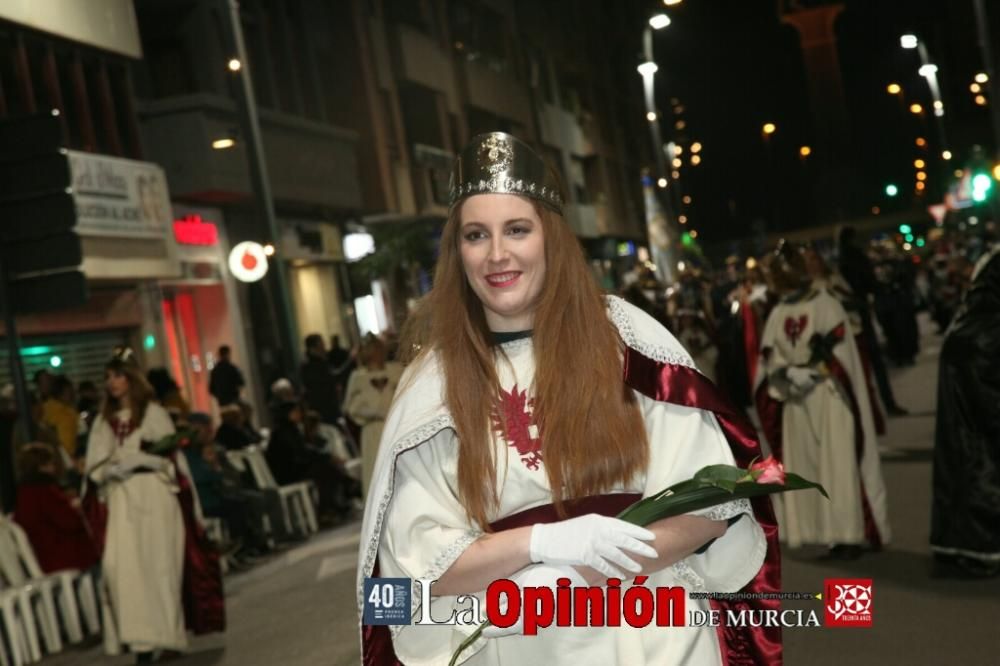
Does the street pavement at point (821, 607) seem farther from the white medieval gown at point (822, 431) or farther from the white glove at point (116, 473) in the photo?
the white glove at point (116, 473)

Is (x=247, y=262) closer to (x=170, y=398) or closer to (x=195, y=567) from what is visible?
(x=170, y=398)

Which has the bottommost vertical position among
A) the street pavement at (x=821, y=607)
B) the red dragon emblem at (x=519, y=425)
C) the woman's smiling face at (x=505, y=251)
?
the street pavement at (x=821, y=607)

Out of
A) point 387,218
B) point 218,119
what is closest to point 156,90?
point 218,119

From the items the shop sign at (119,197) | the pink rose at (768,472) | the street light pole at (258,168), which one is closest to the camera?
the pink rose at (768,472)

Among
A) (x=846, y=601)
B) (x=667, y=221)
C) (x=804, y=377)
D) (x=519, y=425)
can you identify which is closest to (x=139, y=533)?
(x=804, y=377)

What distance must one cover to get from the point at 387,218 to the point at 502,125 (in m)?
15.4

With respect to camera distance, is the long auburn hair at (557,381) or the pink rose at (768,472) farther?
the long auburn hair at (557,381)

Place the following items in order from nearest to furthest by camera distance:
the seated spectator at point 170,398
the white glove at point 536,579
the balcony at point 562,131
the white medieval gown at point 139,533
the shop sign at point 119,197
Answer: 1. the white glove at point 536,579
2. the white medieval gown at point 139,533
3. the seated spectator at point 170,398
4. the shop sign at point 119,197
5. the balcony at point 562,131

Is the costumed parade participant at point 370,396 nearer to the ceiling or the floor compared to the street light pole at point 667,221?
nearer to the floor

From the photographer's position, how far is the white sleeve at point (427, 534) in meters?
3.36

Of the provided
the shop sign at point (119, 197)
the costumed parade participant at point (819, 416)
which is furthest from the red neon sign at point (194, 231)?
the costumed parade participant at point (819, 416)

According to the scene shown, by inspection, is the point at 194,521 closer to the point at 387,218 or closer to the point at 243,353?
the point at 243,353

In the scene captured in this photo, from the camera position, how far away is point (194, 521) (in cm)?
1121
